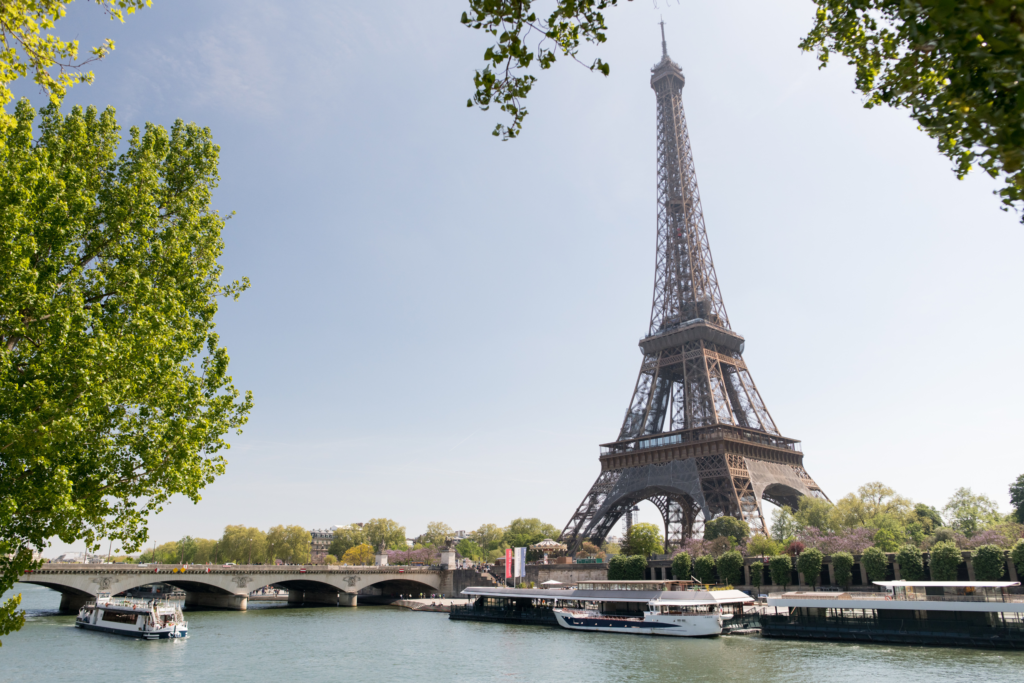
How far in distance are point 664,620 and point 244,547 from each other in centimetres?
7813

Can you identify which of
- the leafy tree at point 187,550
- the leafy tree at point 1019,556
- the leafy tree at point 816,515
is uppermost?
the leafy tree at point 816,515

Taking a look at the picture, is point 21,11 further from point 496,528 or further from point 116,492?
point 496,528

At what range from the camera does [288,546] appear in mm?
102438

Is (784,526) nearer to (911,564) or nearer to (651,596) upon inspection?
(911,564)

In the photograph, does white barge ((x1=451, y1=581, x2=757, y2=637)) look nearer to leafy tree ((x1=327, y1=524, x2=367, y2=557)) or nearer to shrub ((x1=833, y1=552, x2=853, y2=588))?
shrub ((x1=833, y1=552, x2=853, y2=588))

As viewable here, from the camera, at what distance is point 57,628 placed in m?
49.0

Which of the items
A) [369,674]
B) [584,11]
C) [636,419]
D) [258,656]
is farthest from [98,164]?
[636,419]

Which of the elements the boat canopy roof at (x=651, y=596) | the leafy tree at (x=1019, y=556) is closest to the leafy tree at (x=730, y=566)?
the boat canopy roof at (x=651, y=596)

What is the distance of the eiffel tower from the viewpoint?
67.9m

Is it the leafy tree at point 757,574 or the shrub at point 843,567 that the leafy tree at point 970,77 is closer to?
the shrub at point 843,567

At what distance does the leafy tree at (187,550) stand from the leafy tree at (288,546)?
31844mm

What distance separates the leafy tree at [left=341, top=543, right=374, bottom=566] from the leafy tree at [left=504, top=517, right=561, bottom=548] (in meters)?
23.3

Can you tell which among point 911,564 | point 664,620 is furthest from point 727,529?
point 664,620

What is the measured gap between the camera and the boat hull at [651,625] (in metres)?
42.5
